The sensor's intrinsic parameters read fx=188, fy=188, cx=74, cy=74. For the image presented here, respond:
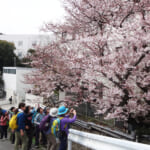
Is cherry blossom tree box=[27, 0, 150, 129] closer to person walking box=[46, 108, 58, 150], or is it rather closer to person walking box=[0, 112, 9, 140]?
person walking box=[46, 108, 58, 150]

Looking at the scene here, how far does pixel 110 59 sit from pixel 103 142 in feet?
12.6

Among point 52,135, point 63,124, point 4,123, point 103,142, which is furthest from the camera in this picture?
point 4,123

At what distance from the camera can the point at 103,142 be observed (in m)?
3.37

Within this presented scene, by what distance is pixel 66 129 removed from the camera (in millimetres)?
4098

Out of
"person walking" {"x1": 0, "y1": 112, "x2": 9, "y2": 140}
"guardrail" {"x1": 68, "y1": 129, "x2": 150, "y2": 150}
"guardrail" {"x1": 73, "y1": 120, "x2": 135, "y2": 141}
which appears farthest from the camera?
"person walking" {"x1": 0, "y1": 112, "x2": 9, "y2": 140}

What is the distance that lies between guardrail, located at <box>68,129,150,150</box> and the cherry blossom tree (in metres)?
2.63

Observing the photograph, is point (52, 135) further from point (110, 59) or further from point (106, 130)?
point (106, 130)

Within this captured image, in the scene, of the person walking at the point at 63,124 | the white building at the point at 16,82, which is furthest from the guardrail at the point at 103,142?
the white building at the point at 16,82

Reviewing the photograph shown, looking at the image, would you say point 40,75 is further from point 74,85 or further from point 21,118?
point 21,118

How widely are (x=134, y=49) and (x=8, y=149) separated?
5369 millimetres

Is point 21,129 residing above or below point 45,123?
below

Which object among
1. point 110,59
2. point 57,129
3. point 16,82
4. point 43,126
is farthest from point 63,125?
point 16,82

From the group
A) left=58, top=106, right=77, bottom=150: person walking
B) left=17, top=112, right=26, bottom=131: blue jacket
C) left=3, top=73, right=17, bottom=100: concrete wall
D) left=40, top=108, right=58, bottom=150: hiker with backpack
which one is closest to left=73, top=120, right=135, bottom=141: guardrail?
left=40, top=108, right=58, bottom=150: hiker with backpack

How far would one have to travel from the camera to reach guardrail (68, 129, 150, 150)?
2810mm
